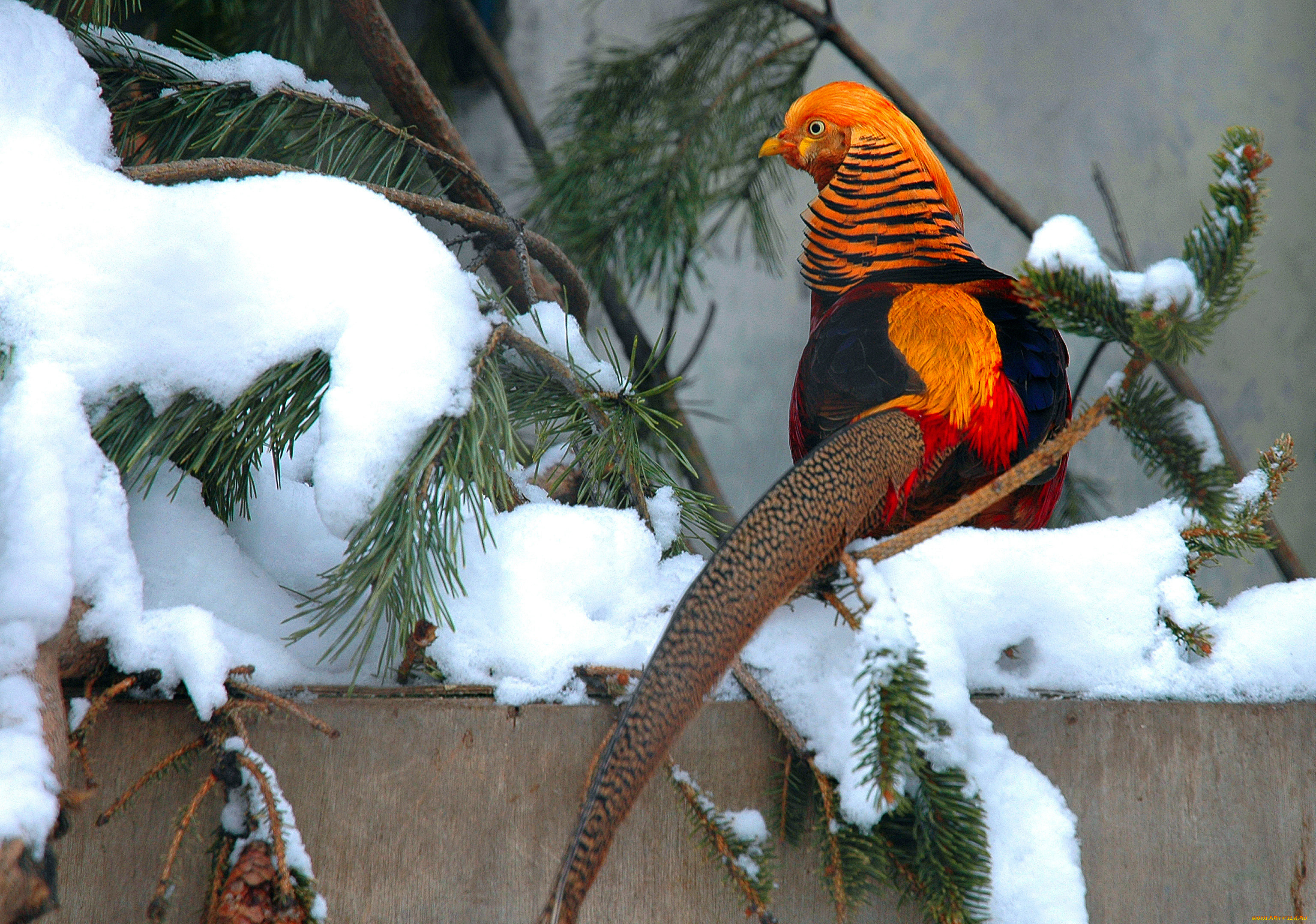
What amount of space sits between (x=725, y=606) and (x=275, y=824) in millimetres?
215

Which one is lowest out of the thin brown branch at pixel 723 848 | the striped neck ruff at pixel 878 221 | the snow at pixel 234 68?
the thin brown branch at pixel 723 848

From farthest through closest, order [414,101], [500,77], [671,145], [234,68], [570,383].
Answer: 1. [500,77]
2. [671,145]
3. [414,101]
4. [234,68]
5. [570,383]

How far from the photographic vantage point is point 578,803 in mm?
439

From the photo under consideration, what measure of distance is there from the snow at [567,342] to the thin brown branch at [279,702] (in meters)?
0.24

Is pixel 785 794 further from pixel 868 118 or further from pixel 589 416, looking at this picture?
pixel 868 118

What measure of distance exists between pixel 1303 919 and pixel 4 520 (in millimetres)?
641

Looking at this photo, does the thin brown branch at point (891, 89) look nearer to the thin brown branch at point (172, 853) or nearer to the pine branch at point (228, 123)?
the pine branch at point (228, 123)

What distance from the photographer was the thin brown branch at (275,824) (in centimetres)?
38

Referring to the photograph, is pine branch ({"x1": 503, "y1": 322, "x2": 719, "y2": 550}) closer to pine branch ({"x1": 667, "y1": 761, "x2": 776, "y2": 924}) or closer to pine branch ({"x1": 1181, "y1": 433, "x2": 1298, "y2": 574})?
pine branch ({"x1": 667, "y1": 761, "x2": 776, "y2": 924})

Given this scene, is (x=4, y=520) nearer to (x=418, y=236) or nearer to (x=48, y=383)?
(x=48, y=383)

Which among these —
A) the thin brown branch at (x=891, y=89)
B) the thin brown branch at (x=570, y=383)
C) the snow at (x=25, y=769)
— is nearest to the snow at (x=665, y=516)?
the thin brown branch at (x=570, y=383)

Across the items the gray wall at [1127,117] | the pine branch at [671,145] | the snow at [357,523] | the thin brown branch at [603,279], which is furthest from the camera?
the gray wall at [1127,117]

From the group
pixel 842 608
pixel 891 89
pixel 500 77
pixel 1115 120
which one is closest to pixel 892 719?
pixel 842 608

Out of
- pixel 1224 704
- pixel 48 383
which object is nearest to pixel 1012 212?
pixel 1224 704
